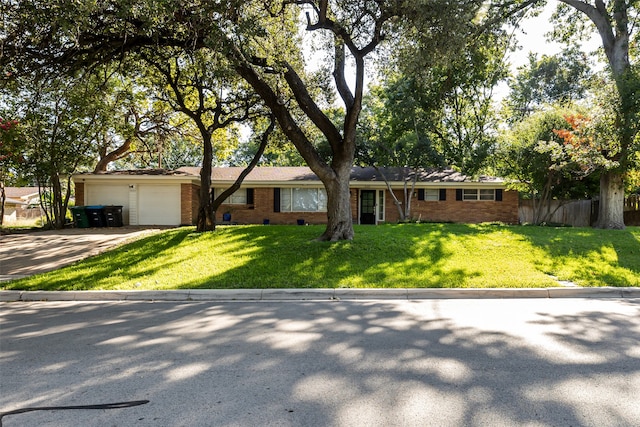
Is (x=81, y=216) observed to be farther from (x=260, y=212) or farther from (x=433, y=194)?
(x=433, y=194)

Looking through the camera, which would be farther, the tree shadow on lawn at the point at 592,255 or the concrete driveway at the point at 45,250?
the concrete driveway at the point at 45,250

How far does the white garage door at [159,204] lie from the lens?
22422mm

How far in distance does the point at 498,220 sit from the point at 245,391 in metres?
22.8

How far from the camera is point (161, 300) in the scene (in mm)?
7945

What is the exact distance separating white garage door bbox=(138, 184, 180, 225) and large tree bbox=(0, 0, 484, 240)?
11.0 metres

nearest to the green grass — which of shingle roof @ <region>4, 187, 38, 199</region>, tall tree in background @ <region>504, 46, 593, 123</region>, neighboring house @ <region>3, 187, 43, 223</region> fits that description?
tall tree in background @ <region>504, 46, 593, 123</region>

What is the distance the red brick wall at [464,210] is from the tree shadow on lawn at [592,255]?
29.4 feet

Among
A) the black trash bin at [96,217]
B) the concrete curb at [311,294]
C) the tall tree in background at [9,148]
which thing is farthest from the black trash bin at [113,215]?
the concrete curb at [311,294]

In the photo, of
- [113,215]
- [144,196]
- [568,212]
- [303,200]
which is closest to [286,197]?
[303,200]

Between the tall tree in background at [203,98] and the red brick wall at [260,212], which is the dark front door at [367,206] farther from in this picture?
the tall tree in background at [203,98]

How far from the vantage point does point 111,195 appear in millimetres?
22656

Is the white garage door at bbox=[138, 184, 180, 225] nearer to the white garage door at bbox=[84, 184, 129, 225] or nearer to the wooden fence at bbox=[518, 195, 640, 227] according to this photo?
the white garage door at bbox=[84, 184, 129, 225]

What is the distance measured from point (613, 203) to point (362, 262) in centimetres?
1214

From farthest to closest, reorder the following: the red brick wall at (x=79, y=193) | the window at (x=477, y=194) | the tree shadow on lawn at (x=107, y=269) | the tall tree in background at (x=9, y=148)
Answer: the window at (x=477, y=194) → the red brick wall at (x=79, y=193) → the tall tree in background at (x=9, y=148) → the tree shadow on lawn at (x=107, y=269)
